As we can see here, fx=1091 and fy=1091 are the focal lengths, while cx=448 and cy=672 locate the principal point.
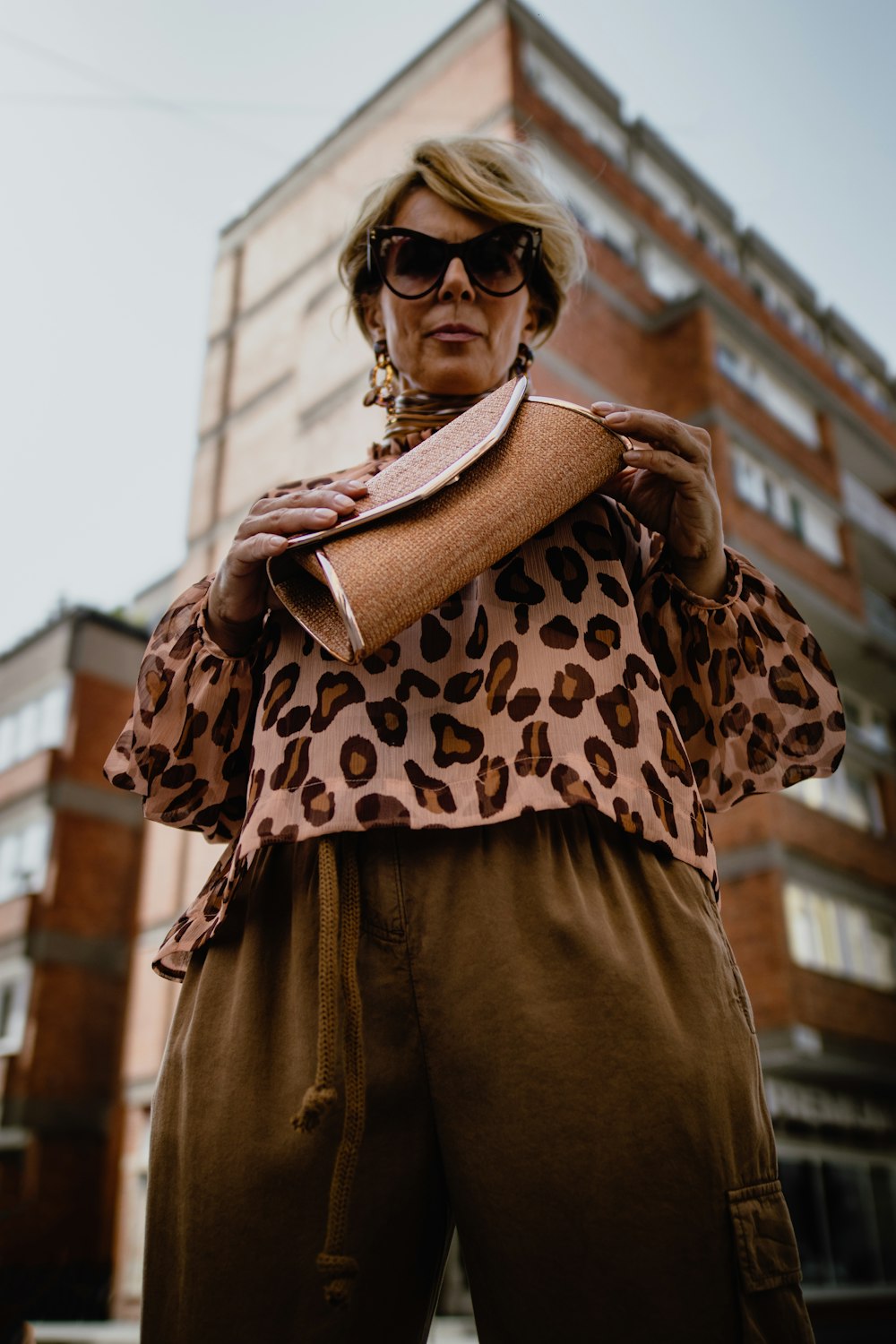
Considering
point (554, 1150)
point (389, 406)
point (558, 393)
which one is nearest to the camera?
point (554, 1150)

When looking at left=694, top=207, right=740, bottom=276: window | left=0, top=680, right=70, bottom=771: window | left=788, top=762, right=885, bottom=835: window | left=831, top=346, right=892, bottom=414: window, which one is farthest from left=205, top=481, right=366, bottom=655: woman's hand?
left=831, top=346, right=892, bottom=414: window

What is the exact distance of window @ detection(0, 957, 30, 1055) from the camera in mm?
Answer: 14781

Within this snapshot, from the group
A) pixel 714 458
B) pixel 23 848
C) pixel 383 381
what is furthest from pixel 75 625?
pixel 383 381

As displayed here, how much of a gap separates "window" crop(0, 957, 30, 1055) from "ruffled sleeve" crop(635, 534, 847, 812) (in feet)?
50.3

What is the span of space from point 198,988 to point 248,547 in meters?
0.46

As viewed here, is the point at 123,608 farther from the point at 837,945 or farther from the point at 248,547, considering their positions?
the point at 248,547

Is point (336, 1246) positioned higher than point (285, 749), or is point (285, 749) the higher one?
point (285, 749)

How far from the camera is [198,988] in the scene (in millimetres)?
1110

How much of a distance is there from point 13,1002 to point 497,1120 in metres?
16.1

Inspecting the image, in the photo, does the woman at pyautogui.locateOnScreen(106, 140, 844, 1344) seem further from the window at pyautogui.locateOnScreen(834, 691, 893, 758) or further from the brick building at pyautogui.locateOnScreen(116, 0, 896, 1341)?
the window at pyautogui.locateOnScreen(834, 691, 893, 758)

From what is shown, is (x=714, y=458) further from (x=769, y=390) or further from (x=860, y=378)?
(x=860, y=378)

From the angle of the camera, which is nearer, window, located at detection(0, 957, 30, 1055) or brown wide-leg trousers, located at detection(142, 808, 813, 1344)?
brown wide-leg trousers, located at detection(142, 808, 813, 1344)

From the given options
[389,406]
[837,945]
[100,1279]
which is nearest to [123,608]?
[100,1279]

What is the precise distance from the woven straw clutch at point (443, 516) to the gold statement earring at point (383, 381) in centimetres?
33
